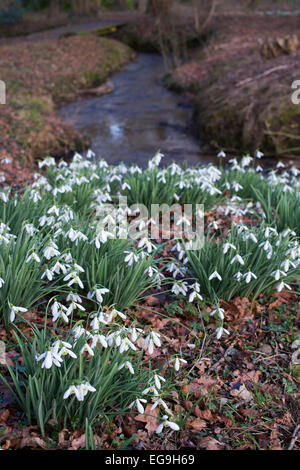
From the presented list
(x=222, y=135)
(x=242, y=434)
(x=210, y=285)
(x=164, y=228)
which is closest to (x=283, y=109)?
(x=222, y=135)

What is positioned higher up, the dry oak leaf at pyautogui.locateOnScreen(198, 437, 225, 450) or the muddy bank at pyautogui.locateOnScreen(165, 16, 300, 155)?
the muddy bank at pyautogui.locateOnScreen(165, 16, 300, 155)

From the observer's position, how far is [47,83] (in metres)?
12.1

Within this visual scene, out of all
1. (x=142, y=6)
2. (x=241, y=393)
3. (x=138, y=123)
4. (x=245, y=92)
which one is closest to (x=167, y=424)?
(x=241, y=393)

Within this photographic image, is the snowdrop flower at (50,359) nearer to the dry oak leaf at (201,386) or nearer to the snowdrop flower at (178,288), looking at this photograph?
the dry oak leaf at (201,386)

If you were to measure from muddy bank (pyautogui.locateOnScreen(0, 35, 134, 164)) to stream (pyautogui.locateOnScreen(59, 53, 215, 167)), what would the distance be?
1.83 ft

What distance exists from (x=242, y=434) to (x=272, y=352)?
2.65 feet

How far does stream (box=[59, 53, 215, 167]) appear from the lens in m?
8.03

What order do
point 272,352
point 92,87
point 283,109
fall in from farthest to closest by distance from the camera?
point 92,87 < point 283,109 < point 272,352

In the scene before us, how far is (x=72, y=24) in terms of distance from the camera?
20.2 metres

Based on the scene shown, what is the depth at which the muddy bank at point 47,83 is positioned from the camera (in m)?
7.55

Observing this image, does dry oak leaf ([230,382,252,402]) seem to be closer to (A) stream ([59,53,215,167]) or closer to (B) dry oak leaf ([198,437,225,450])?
(B) dry oak leaf ([198,437,225,450])

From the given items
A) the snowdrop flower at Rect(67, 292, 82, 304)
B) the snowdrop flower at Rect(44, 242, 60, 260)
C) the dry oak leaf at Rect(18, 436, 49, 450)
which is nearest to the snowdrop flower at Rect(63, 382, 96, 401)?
the dry oak leaf at Rect(18, 436, 49, 450)

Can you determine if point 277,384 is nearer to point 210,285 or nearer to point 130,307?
point 210,285

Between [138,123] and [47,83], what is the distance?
386cm
